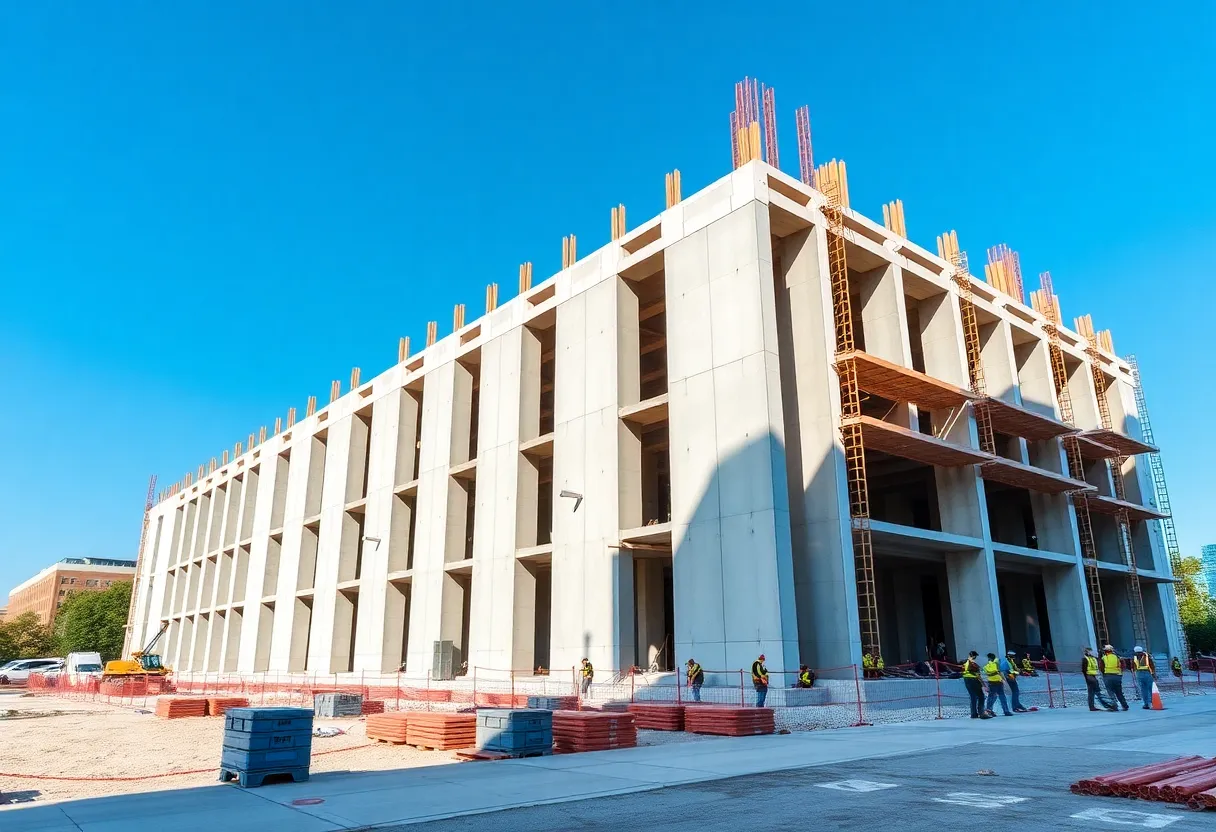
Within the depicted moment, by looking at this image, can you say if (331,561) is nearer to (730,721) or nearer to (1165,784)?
(730,721)

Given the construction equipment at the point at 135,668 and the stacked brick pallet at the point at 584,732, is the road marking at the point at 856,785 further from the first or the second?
the construction equipment at the point at 135,668

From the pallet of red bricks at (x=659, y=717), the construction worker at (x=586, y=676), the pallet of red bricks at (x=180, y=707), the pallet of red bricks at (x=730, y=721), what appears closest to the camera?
the pallet of red bricks at (x=730, y=721)

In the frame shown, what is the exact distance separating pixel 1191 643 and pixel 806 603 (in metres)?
54.8

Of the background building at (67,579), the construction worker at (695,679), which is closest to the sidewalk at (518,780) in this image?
the construction worker at (695,679)

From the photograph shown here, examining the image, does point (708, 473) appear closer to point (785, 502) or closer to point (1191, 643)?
point (785, 502)

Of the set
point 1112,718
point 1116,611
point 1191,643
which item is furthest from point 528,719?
point 1191,643

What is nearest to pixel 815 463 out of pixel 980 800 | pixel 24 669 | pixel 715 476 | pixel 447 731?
pixel 715 476

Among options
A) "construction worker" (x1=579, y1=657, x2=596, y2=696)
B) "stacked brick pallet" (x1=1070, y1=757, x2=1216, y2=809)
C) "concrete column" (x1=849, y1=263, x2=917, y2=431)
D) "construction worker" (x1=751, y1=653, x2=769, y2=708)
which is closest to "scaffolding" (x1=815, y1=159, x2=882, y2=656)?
"concrete column" (x1=849, y1=263, x2=917, y2=431)

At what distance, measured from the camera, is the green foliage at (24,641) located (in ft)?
298

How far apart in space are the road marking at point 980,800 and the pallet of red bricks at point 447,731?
9381mm

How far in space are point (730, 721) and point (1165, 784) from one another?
10151 mm

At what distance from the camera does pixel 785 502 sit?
25625 millimetres

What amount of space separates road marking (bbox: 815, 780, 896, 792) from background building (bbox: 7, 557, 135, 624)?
503 feet

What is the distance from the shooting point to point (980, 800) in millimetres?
9570
